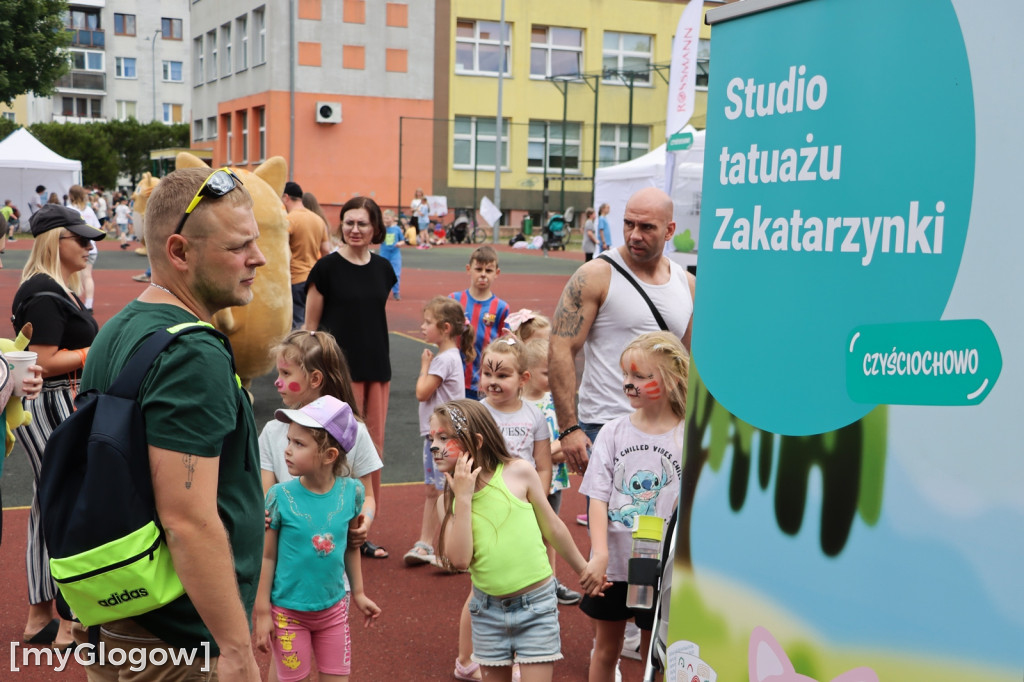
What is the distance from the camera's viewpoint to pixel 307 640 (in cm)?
359

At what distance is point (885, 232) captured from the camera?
1722 millimetres

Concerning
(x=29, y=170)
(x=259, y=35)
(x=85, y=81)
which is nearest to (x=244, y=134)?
(x=259, y=35)

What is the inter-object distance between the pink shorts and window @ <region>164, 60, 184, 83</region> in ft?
263

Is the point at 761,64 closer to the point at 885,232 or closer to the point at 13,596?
the point at 885,232

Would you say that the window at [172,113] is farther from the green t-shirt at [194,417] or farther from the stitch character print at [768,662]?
the stitch character print at [768,662]

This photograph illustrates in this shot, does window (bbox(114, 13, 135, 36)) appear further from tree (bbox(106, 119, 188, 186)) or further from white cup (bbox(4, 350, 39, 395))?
white cup (bbox(4, 350, 39, 395))

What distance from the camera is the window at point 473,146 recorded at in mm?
45375

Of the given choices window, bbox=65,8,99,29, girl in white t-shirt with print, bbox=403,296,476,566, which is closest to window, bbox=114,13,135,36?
window, bbox=65,8,99,29

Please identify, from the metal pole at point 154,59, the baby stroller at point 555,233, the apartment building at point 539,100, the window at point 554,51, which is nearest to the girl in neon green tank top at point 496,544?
the baby stroller at point 555,233

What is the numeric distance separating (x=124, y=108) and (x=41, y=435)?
263 feet

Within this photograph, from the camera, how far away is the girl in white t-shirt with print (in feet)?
18.9

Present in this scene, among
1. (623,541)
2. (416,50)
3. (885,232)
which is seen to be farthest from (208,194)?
(416,50)

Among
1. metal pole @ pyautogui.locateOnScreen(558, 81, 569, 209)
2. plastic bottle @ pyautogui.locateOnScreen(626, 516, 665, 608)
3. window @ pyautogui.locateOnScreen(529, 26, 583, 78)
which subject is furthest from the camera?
window @ pyautogui.locateOnScreen(529, 26, 583, 78)

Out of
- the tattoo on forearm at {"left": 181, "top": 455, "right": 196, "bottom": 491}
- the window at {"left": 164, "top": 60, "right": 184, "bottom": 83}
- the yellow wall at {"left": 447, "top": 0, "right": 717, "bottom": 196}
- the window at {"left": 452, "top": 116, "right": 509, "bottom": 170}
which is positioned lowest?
the tattoo on forearm at {"left": 181, "top": 455, "right": 196, "bottom": 491}
